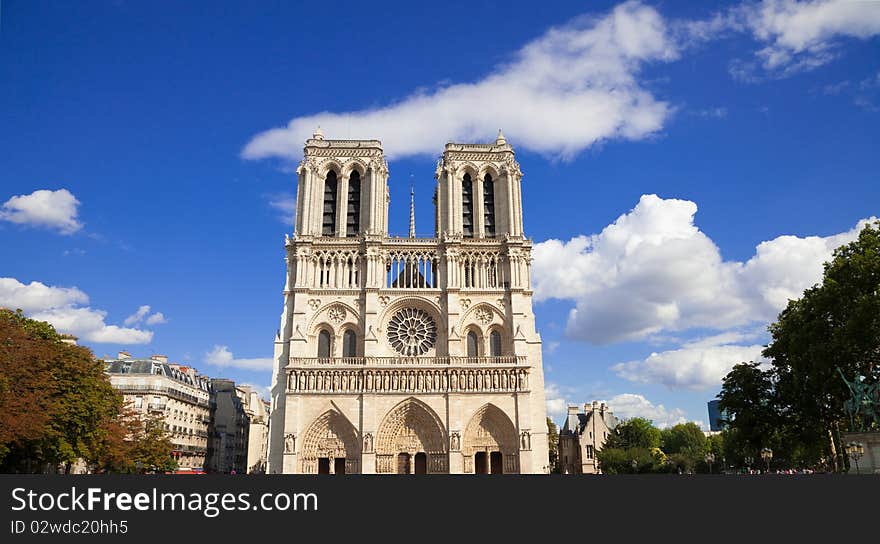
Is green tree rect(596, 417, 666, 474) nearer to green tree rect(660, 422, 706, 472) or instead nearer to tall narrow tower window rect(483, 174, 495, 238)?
green tree rect(660, 422, 706, 472)

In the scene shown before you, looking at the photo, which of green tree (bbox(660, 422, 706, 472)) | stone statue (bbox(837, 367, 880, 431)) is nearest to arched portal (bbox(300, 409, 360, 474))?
stone statue (bbox(837, 367, 880, 431))

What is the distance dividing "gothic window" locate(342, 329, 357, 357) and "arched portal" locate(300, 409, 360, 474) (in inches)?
183

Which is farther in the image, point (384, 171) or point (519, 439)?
point (384, 171)

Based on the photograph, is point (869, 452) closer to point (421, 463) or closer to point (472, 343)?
point (421, 463)

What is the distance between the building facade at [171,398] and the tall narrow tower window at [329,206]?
16.7 metres

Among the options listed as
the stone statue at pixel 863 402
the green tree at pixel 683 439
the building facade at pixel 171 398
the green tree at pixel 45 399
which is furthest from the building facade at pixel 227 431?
the stone statue at pixel 863 402

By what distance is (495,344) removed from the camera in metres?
47.8

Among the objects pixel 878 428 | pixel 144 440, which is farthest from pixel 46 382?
pixel 878 428

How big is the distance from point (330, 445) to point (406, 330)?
9.47m

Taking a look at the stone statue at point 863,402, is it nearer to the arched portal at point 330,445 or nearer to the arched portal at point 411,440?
the arched portal at point 411,440

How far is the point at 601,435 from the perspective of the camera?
2420 inches

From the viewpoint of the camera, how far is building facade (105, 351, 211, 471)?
49.0m

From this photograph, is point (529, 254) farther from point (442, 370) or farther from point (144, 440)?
point (144, 440)

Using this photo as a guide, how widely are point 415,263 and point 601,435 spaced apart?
26323 mm
